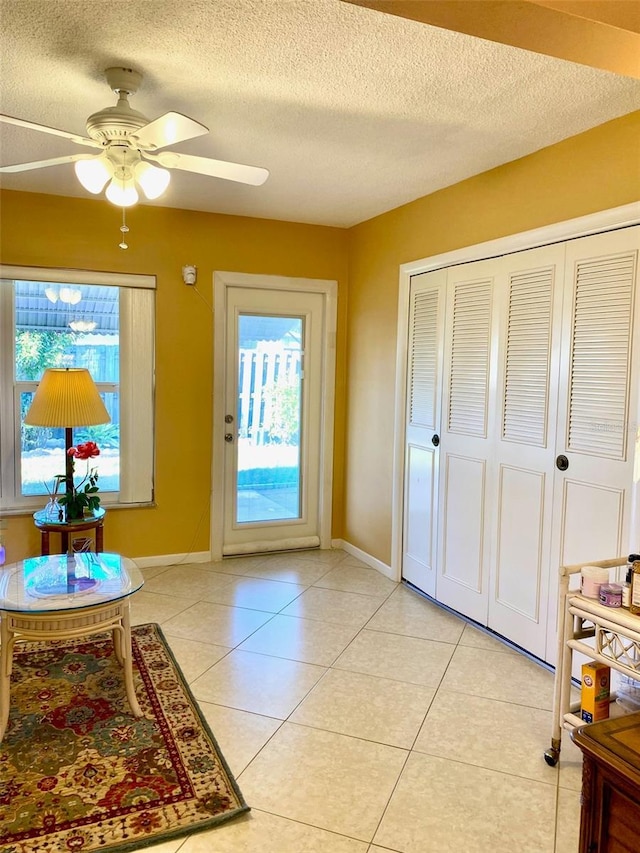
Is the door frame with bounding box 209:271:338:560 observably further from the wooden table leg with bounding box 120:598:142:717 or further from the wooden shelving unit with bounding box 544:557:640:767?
the wooden shelving unit with bounding box 544:557:640:767

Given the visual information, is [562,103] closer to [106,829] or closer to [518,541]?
[518,541]

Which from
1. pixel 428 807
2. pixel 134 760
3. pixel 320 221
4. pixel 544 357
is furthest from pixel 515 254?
pixel 134 760

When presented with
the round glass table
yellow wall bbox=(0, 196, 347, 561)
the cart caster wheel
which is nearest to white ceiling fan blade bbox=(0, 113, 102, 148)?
the round glass table

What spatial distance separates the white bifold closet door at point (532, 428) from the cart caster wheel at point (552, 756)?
0.69m

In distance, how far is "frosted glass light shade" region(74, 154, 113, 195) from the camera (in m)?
2.12

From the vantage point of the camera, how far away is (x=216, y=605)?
3525 mm

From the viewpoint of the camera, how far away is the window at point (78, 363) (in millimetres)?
3717

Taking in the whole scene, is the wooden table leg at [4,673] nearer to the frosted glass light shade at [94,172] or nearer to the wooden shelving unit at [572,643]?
the frosted glass light shade at [94,172]

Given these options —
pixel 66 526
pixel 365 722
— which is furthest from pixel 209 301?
pixel 365 722

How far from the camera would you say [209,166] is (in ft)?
7.34

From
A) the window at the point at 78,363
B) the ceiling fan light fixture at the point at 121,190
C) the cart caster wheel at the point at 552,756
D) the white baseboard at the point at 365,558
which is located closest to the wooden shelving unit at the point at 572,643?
the cart caster wheel at the point at 552,756

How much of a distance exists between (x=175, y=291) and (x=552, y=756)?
11.1ft

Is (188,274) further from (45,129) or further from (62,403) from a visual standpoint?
(45,129)

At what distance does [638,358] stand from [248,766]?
2113mm
